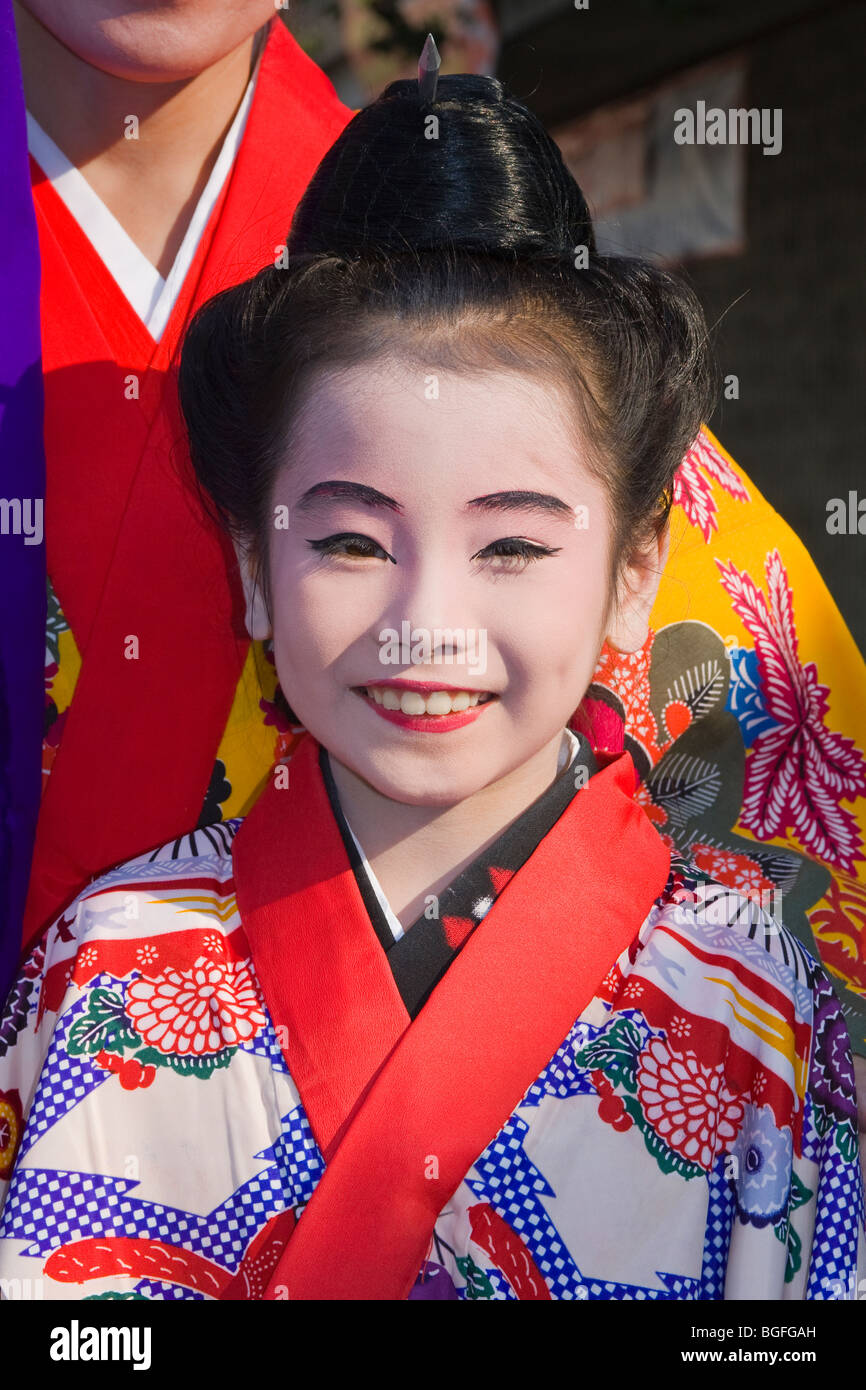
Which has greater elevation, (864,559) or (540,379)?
(864,559)

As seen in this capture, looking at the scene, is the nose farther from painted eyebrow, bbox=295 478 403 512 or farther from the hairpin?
the hairpin

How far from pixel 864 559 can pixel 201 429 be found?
4.19 meters

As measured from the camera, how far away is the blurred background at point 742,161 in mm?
5094

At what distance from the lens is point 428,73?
1.51 m

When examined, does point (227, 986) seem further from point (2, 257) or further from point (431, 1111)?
point (2, 257)

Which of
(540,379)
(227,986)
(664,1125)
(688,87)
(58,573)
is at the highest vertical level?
(688,87)

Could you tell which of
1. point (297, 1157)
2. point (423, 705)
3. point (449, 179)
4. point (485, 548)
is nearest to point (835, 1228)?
point (297, 1157)

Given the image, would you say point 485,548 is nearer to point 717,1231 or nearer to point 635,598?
point 635,598

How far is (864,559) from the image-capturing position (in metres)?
5.46

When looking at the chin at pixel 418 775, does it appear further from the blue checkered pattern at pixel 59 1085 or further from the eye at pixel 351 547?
the blue checkered pattern at pixel 59 1085

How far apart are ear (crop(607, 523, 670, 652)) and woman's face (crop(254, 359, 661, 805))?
13 cm

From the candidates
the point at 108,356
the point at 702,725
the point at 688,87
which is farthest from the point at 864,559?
the point at 108,356

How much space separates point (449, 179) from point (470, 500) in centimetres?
36

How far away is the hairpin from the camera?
1.50 meters
